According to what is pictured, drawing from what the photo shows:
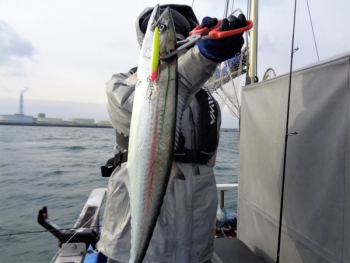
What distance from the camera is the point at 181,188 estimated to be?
1941mm

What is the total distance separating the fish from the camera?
1.40m

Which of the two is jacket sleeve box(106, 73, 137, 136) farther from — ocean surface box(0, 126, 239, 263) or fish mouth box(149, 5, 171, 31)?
ocean surface box(0, 126, 239, 263)

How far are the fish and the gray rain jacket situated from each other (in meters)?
0.27

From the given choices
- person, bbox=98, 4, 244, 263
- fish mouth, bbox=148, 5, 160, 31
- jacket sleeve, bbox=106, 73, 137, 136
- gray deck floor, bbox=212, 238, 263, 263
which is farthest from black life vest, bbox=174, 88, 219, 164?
gray deck floor, bbox=212, 238, 263, 263

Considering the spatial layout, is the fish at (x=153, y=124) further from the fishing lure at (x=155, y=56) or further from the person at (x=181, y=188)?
the person at (x=181, y=188)

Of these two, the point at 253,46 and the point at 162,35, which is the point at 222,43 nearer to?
the point at 162,35

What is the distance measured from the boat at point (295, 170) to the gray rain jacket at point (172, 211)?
0.74 m

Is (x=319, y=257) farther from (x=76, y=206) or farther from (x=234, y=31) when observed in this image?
(x=76, y=206)

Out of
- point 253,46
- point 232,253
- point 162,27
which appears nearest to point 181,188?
point 162,27

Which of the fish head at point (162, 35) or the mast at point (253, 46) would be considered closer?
the fish head at point (162, 35)

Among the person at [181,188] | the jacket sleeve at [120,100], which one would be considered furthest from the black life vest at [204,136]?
the jacket sleeve at [120,100]

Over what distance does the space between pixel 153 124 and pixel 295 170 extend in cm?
150

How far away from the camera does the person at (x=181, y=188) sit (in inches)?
67.1

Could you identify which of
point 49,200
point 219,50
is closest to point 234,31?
point 219,50
